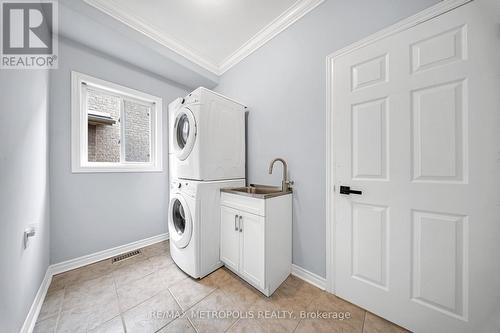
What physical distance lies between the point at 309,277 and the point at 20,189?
2.28m

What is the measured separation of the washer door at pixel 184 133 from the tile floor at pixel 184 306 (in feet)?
4.11

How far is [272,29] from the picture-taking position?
6.11 feet

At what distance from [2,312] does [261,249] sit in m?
1.41

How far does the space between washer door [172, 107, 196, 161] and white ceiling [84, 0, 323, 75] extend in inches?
38.4

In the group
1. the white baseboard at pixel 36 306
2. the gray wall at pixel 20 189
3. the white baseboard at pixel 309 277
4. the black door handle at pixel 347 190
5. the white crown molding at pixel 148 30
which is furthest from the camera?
the white crown molding at pixel 148 30

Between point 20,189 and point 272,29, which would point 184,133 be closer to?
point 20,189

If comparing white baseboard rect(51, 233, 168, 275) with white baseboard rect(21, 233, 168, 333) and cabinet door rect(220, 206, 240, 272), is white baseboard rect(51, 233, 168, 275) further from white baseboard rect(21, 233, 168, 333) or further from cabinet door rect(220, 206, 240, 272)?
cabinet door rect(220, 206, 240, 272)

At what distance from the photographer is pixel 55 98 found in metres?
1.71

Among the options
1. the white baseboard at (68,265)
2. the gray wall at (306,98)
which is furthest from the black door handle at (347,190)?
the white baseboard at (68,265)

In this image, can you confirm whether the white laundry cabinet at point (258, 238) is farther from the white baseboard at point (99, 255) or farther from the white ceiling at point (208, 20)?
the white ceiling at point (208, 20)

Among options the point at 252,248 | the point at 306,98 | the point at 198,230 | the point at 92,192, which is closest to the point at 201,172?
the point at 198,230

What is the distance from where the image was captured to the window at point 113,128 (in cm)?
184

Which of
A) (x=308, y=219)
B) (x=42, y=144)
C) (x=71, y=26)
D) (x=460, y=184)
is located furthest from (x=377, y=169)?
(x=71, y=26)

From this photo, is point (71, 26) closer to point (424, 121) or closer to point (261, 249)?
point (261, 249)
